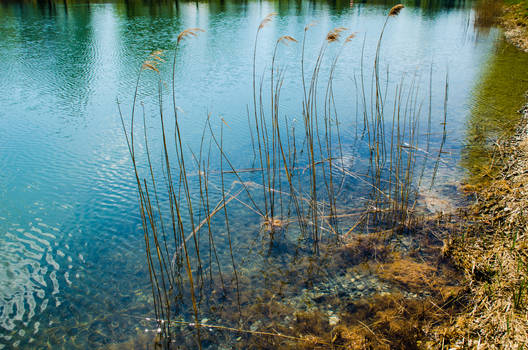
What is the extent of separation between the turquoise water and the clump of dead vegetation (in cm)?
58

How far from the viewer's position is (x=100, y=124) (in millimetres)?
4488

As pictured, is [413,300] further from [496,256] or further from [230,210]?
[230,210]

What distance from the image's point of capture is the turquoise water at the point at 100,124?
6.84 ft

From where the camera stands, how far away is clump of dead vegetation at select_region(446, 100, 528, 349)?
154 cm

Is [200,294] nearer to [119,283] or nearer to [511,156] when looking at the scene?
[119,283]

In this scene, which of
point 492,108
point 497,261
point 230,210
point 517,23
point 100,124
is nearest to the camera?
point 497,261

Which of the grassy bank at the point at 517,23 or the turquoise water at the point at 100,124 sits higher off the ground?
the grassy bank at the point at 517,23

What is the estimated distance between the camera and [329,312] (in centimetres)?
194

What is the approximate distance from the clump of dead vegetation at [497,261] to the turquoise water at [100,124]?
0.58 metres

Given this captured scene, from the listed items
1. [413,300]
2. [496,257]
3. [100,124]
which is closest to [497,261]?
[496,257]

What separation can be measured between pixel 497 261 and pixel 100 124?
4124 mm

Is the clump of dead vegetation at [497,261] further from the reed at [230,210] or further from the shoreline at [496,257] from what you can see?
the reed at [230,210]

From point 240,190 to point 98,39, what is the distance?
24.9ft

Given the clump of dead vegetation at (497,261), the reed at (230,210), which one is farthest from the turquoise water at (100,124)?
the clump of dead vegetation at (497,261)
